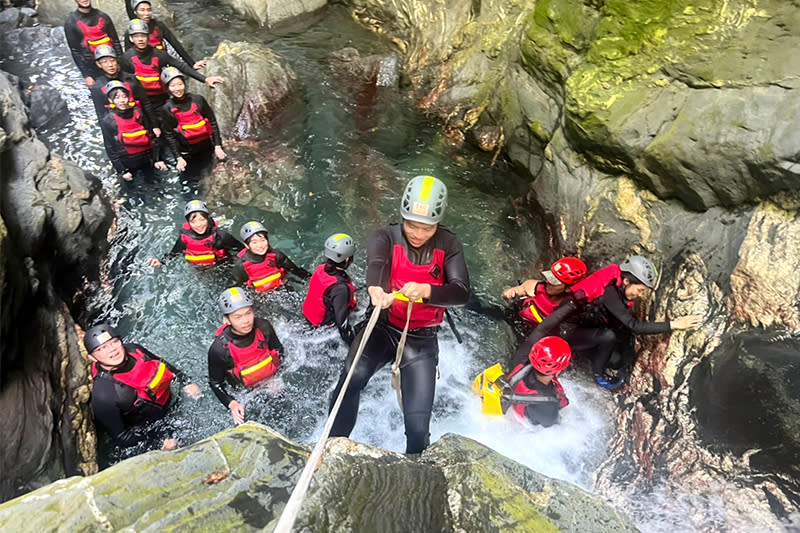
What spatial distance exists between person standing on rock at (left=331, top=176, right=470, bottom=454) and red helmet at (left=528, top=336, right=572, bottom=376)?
1.07 meters

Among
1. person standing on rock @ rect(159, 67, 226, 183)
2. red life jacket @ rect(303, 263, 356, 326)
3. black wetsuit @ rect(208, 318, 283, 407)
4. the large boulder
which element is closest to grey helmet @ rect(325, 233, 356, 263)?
red life jacket @ rect(303, 263, 356, 326)

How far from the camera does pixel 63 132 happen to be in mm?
9141

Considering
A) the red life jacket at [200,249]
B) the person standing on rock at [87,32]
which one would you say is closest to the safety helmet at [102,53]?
the person standing on rock at [87,32]

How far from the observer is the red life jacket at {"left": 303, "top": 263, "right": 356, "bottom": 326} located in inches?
211

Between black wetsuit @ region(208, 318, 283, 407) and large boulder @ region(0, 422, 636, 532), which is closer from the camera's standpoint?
large boulder @ region(0, 422, 636, 532)

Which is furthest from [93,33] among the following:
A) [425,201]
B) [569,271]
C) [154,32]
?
[569,271]

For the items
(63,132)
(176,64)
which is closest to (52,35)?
(63,132)

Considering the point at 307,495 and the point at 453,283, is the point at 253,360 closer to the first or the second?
the point at 453,283

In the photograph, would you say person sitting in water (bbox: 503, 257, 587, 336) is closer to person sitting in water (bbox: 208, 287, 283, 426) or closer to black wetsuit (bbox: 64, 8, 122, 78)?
person sitting in water (bbox: 208, 287, 283, 426)

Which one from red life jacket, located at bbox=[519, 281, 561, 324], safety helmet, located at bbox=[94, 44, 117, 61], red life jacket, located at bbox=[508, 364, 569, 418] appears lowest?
red life jacket, located at bbox=[508, 364, 569, 418]

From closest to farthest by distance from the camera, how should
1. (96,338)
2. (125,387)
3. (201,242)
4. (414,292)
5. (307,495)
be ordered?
(307,495)
(414,292)
(96,338)
(125,387)
(201,242)

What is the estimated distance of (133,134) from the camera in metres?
7.52

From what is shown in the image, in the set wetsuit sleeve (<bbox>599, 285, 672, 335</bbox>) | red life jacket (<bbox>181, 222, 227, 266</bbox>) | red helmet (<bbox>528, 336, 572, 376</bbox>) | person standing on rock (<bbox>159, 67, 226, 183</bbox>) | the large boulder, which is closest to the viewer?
the large boulder

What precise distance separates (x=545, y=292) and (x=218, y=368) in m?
3.56
